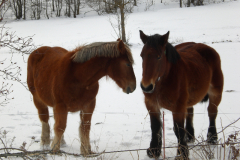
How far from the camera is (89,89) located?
137 inches

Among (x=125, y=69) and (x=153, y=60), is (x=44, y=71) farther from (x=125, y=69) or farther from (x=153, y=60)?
(x=153, y=60)

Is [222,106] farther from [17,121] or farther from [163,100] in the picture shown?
[17,121]

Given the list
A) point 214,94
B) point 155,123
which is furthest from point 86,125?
point 214,94

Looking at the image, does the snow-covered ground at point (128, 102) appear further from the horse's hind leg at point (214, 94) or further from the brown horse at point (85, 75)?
the brown horse at point (85, 75)

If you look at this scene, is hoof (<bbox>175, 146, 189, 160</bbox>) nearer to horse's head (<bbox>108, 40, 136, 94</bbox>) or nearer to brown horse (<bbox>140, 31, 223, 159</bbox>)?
brown horse (<bbox>140, 31, 223, 159</bbox>)

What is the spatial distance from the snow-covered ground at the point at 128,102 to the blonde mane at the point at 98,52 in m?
1.20

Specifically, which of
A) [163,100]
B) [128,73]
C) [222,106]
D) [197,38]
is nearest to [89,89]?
[128,73]

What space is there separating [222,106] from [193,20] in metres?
19.1

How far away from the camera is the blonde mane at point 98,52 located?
333 centimetres

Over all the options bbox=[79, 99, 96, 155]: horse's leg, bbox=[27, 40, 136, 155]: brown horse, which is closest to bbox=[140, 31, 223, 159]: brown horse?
bbox=[27, 40, 136, 155]: brown horse

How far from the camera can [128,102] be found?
273 inches

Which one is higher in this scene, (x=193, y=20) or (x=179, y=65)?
(x=193, y=20)

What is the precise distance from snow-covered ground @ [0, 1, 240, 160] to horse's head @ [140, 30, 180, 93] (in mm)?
973

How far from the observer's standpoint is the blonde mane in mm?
3332
